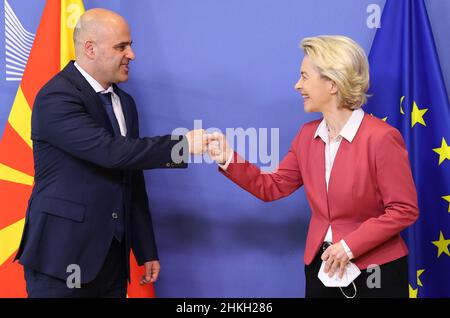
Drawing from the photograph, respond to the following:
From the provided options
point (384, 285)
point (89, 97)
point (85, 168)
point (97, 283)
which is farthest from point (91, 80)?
point (384, 285)

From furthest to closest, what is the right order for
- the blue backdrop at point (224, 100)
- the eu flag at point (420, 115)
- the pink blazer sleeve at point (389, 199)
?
the blue backdrop at point (224, 100) < the eu flag at point (420, 115) < the pink blazer sleeve at point (389, 199)

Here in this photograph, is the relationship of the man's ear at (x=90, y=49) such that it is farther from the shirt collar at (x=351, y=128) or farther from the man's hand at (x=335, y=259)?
the man's hand at (x=335, y=259)

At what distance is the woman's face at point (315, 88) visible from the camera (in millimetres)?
1947

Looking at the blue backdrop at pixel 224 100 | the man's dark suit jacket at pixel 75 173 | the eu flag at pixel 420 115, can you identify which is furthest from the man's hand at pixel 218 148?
the eu flag at pixel 420 115

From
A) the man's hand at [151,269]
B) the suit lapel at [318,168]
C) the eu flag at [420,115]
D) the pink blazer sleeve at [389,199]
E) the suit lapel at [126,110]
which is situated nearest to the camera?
the pink blazer sleeve at [389,199]

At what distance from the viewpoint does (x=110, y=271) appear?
201cm

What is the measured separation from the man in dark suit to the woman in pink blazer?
1.01 feet

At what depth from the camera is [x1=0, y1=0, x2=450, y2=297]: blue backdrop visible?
2502 millimetres

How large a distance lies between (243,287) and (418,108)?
39.9 inches

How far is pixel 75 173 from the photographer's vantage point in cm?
190

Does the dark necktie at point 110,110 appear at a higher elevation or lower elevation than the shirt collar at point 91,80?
lower

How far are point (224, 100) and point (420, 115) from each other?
2.52 ft

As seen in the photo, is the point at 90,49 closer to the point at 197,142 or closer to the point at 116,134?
the point at 116,134
